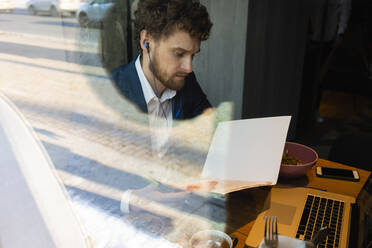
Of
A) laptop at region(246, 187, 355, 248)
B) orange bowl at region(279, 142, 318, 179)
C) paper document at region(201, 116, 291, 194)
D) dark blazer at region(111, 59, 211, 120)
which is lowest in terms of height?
laptop at region(246, 187, 355, 248)

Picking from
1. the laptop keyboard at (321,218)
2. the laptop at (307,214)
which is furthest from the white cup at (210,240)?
the laptop keyboard at (321,218)

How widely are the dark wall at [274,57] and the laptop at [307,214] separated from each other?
35.0 inches

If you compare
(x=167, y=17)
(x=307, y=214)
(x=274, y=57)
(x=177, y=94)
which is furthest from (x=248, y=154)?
(x=274, y=57)

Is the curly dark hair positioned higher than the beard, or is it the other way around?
the curly dark hair

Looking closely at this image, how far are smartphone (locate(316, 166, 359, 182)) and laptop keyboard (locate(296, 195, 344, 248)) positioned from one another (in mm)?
218

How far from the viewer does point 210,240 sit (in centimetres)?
86

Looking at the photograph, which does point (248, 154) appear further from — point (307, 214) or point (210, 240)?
point (210, 240)

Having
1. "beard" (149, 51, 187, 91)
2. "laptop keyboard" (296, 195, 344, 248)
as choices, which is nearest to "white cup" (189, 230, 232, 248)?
"laptop keyboard" (296, 195, 344, 248)

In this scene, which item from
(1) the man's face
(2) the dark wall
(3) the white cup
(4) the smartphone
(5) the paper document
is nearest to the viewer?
(3) the white cup

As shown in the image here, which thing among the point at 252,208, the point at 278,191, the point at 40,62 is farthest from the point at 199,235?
the point at 40,62

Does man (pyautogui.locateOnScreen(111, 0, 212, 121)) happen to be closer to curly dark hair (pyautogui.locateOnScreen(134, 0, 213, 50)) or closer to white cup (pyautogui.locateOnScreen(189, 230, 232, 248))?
curly dark hair (pyautogui.locateOnScreen(134, 0, 213, 50))

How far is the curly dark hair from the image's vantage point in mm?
1102

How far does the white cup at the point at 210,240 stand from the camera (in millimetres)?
857

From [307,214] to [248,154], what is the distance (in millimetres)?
269
